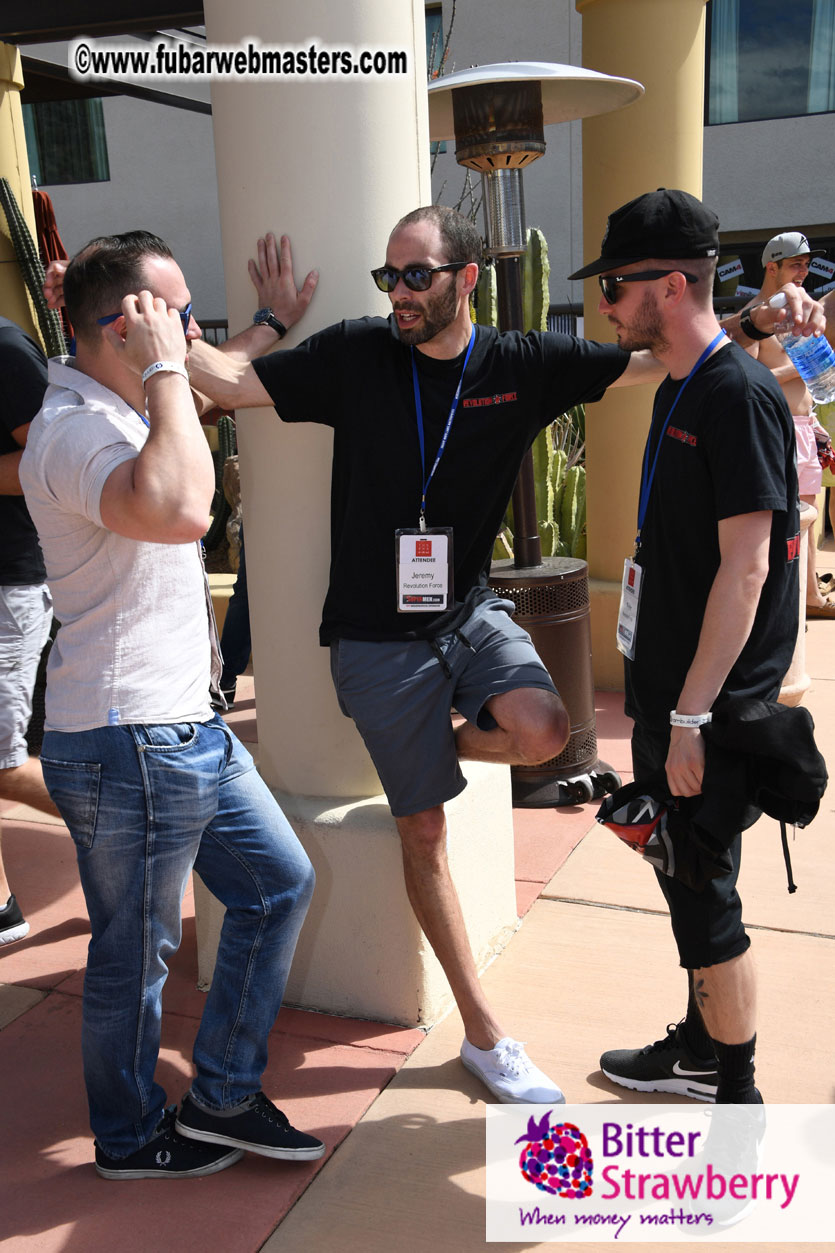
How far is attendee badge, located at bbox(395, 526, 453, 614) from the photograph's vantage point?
2877 millimetres

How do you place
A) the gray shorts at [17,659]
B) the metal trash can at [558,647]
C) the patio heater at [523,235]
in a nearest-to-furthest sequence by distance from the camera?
the gray shorts at [17,659] < the patio heater at [523,235] < the metal trash can at [558,647]

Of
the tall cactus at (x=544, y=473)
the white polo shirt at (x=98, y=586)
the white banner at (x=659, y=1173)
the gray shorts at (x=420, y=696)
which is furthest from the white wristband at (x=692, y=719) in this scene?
the tall cactus at (x=544, y=473)

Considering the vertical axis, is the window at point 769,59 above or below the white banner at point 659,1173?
above

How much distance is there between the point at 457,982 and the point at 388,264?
1.87m

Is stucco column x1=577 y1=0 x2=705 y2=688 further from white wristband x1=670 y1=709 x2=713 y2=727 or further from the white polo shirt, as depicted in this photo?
the white polo shirt

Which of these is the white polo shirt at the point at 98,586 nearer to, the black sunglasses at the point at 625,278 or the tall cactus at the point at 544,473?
the black sunglasses at the point at 625,278

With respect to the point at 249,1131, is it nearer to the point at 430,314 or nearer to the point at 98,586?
the point at 98,586

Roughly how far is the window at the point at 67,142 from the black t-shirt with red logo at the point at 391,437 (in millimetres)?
18016

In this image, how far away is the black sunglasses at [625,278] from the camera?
2.41 m

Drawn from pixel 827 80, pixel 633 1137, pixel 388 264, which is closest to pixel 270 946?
pixel 633 1137

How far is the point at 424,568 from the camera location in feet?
9.50

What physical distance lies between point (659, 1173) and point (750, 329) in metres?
2.11

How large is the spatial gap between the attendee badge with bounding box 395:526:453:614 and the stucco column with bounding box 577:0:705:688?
3.35 meters

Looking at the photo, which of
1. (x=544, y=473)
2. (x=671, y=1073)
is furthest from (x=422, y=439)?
(x=544, y=473)
